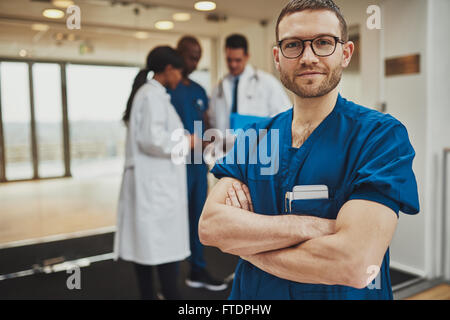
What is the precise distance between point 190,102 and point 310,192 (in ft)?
6.16

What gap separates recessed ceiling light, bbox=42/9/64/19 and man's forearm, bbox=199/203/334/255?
8.16 feet

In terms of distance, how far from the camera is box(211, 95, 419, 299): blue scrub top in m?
0.84

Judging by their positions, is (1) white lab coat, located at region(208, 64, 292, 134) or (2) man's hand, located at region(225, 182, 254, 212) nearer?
(2) man's hand, located at region(225, 182, 254, 212)

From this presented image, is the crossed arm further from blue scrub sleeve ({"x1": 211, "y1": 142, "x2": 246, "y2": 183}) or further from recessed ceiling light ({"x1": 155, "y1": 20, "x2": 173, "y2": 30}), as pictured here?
recessed ceiling light ({"x1": 155, "y1": 20, "x2": 173, "y2": 30})

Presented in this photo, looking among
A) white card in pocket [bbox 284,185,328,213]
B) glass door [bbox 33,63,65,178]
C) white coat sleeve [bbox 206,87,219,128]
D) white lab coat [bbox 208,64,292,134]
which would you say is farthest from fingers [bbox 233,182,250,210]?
glass door [bbox 33,63,65,178]

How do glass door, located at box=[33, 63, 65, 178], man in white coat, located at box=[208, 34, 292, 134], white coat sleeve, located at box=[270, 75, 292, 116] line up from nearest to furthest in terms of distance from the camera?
white coat sleeve, located at box=[270, 75, 292, 116] < man in white coat, located at box=[208, 34, 292, 134] < glass door, located at box=[33, 63, 65, 178]

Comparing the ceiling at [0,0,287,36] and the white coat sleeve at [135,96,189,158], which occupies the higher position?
the ceiling at [0,0,287,36]

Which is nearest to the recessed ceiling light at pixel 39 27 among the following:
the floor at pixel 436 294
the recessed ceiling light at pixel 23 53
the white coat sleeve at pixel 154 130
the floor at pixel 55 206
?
the recessed ceiling light at pixel 23 53

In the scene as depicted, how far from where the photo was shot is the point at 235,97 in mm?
2166

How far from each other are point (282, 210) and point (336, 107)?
0.94 feet

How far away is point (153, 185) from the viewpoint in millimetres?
2295

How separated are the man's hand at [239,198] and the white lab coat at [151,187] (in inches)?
49.8

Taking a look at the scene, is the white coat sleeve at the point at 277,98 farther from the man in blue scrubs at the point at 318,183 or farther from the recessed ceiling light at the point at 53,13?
the recessed ceiling light at the point at 53,13
